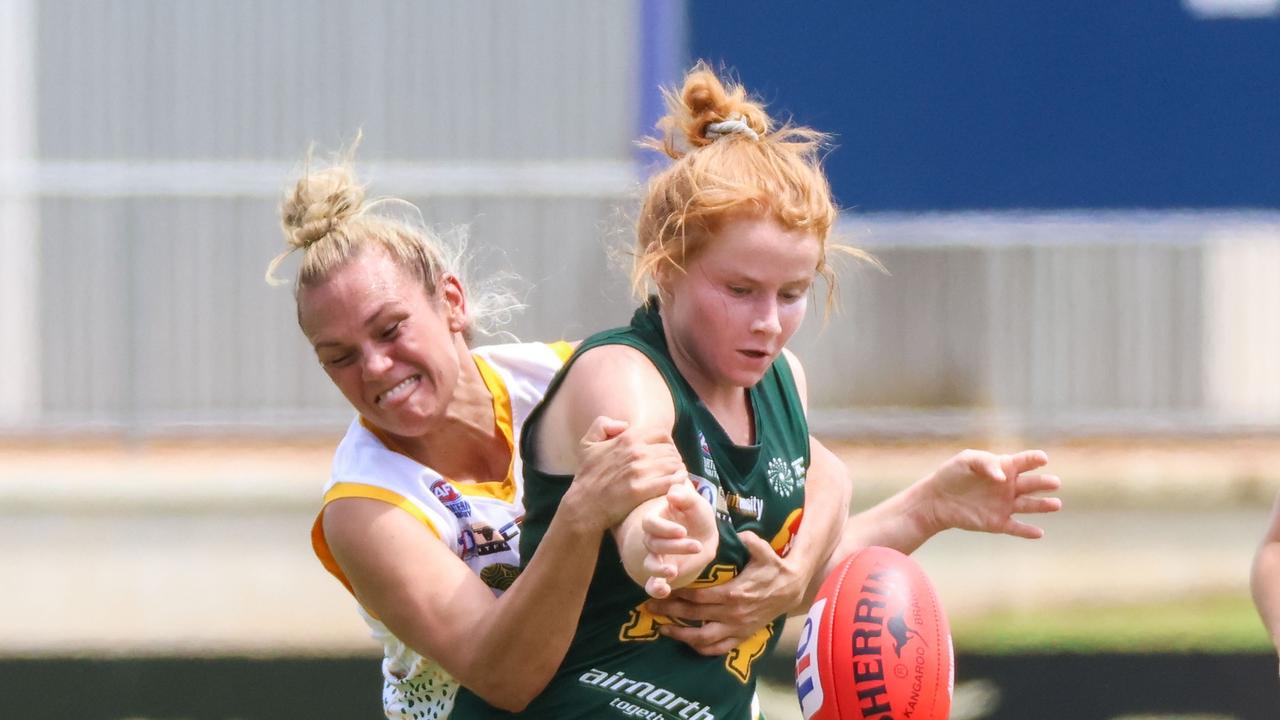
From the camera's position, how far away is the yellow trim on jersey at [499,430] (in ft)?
9.55

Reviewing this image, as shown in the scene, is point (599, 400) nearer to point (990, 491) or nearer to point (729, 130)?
point (729, 130)

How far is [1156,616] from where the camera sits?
6.41m

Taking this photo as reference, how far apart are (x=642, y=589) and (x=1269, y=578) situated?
1.22 m

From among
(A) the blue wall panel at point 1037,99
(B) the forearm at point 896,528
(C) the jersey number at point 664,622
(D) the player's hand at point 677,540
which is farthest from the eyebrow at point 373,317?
(A) the blue wall panel at point 1037,99

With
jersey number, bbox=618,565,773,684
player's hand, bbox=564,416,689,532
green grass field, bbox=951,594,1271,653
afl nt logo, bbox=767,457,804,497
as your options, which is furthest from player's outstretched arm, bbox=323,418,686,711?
green grass field, bbox=951,594,1271,653

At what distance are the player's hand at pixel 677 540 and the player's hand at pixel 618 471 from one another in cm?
6

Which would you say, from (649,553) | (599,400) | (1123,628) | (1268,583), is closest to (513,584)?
(599,400)

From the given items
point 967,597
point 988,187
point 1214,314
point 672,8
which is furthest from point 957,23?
point 967,597

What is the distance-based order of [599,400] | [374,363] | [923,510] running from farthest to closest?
1. [923,510]
2. [374,363]
3. [599,400]

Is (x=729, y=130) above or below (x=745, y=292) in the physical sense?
above

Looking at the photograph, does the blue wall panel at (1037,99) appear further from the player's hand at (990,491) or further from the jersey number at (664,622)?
the jersey number at (664,622)

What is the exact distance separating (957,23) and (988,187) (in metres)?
0.89

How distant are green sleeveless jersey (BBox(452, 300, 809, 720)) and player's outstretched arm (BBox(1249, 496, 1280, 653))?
3.06 ft

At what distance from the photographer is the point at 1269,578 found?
9.64 feet
